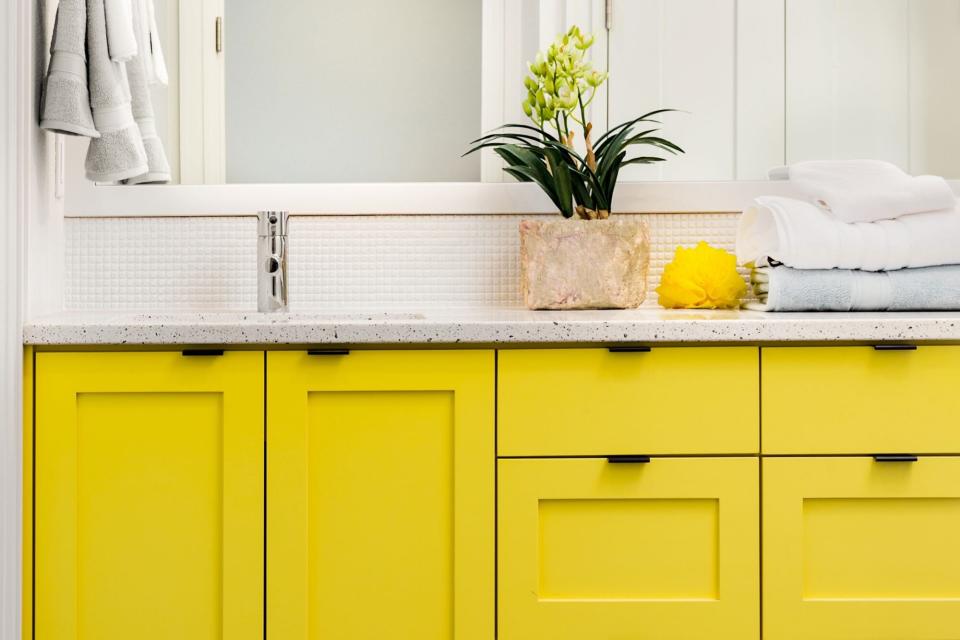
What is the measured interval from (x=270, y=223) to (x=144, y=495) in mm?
552

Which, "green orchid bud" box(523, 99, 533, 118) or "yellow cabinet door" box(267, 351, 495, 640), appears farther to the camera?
"green orchid bud" box(523, 99, 533, 118)

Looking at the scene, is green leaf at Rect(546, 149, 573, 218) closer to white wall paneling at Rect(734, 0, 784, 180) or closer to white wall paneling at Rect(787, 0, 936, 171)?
white wall paneling at Rect(734, 0, 784, 180)

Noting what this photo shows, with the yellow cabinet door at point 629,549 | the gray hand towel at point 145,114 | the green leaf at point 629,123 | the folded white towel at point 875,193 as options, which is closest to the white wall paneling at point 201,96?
the gray hand towel at point 145,114

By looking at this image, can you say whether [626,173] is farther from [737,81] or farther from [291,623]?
[291,623]

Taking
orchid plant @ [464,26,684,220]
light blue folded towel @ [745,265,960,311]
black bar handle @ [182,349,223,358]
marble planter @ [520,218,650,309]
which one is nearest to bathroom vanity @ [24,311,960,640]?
black bar handle @ [182,349,223,358]

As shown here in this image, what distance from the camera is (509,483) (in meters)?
1.20

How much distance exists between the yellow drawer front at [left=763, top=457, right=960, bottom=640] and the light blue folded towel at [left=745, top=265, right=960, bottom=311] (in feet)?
1.04

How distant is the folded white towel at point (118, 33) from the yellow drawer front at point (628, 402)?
34.1 inches

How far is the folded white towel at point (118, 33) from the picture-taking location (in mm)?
1386

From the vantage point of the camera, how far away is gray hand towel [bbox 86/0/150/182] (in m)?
1.37

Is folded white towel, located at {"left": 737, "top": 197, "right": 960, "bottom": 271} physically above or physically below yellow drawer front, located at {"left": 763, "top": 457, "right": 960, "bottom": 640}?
above

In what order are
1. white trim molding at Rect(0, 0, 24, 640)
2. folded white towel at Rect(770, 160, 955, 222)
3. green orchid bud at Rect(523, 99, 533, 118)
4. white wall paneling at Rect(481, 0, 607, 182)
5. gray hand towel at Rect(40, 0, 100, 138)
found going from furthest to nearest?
white wall paneling at Rect(481, 0, 607, 182) → green orchid bud at Rect(523, 99, 533, 118) → folded white towel at Rect(770, 160, 955, 222) → gray hand towel at Rect(40, 0, 100, 138) → white trim molding at Rect(0, 0, 24, 640)

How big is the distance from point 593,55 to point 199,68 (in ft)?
2.79

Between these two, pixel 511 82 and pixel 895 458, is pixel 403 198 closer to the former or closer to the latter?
pixel 511 82
